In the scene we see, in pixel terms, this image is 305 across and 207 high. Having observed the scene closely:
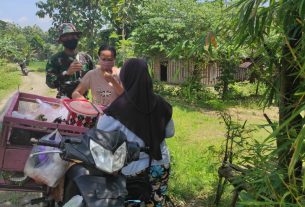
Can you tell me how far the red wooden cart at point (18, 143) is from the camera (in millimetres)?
2666

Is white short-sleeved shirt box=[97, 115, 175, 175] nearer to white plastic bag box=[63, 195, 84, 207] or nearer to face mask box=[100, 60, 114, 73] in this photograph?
Answer: white plastic bag box=[63, 195, 84, 207]

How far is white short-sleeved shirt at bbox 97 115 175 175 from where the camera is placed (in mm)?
2797

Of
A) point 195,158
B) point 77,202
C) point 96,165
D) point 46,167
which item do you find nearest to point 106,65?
point 46,167

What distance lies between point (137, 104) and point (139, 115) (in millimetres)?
83

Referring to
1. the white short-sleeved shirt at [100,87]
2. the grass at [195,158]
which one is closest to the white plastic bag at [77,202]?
the grass at [195,158]

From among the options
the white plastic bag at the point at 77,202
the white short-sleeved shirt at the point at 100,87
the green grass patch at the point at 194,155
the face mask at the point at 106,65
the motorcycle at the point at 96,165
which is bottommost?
the green grass patch at the point at 194,155

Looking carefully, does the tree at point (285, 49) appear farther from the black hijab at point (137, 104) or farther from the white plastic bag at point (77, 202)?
the white plastic bag at point (77, 202)

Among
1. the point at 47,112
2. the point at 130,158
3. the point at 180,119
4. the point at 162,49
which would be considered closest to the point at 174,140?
the point at 180,119

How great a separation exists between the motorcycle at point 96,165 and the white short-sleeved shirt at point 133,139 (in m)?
0.39

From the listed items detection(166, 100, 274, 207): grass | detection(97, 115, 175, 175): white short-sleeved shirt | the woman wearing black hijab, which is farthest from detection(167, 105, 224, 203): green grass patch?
the woman wearing black hijab

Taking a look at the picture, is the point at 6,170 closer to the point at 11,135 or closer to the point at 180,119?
the point at 11,135

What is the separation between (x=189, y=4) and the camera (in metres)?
16.9

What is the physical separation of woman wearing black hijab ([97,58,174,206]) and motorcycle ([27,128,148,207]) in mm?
394

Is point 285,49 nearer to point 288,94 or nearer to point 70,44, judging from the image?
point 288,94
